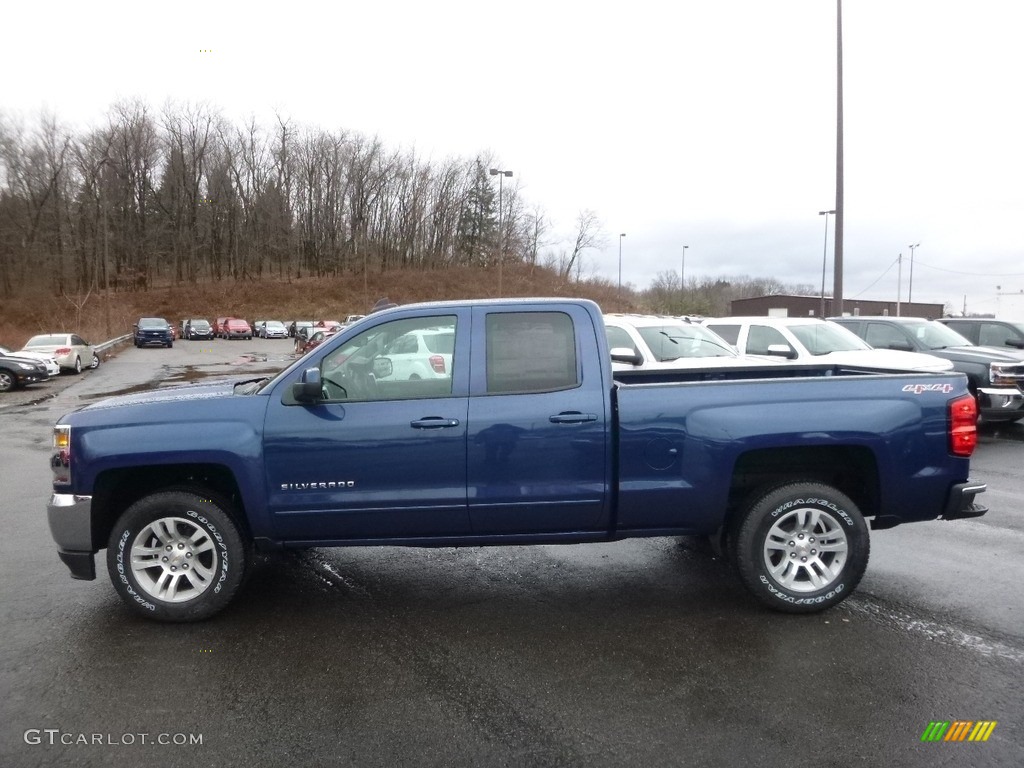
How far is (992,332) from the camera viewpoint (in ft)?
48.9

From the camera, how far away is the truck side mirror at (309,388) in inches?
162

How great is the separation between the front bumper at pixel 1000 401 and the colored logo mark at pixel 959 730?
968cm

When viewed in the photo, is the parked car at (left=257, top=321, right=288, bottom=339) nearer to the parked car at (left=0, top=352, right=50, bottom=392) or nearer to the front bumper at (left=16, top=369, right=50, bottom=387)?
the parked car at (left=0, top=352, right=50, bottom=392)

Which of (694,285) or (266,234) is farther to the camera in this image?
(694,285)

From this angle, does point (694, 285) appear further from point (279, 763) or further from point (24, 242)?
point (279, 763)

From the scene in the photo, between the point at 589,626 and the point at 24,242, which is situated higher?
the point at 24,242

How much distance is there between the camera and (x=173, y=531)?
4312 mm

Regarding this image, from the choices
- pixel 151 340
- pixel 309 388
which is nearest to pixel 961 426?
pixel 309 388

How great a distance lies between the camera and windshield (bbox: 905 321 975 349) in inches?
502

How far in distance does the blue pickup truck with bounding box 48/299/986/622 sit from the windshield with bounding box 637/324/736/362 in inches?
262

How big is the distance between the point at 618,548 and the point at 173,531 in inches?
131

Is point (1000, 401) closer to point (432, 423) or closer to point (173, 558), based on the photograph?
point (432, 423)

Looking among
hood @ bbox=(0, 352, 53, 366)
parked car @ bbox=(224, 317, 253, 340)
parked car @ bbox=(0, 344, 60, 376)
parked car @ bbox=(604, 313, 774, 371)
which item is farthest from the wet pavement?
parked car @ bbox=(224, 317, 253, 340)

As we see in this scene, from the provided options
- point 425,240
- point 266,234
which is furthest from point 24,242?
point 425,240
